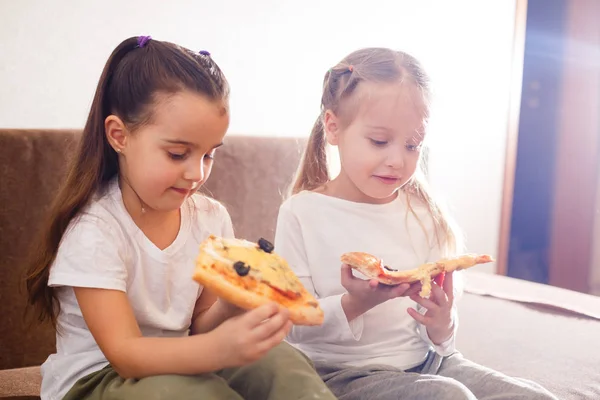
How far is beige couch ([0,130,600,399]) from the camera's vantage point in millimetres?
1809

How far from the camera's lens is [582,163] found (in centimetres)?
374

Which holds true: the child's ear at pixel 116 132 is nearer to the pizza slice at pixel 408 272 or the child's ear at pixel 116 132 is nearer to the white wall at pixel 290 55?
the pizza slice at pixel 408 272

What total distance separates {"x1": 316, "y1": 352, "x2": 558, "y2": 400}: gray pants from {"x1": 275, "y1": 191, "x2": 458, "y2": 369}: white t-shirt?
0.14 ft

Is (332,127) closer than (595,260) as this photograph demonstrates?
Yes

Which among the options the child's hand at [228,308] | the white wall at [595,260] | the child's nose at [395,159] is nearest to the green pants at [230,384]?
the child's hand at [228,308]

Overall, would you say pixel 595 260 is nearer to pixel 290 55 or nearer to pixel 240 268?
pixel 290 55

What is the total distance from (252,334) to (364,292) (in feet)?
1.06

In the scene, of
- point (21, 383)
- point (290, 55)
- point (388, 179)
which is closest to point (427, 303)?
point (388, 179)

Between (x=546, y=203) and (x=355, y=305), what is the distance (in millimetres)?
2694

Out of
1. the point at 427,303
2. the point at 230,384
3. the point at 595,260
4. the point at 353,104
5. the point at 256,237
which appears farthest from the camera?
the point at 595,260

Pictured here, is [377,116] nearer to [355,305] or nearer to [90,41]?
[355,305]

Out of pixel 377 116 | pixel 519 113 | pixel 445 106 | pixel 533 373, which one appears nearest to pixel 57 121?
pixel 377 116

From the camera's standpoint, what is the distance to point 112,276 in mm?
1285

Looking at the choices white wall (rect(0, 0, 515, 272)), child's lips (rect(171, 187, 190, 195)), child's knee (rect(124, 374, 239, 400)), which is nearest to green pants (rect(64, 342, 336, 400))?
child's knee (rect(124, 374, 239, 400))
